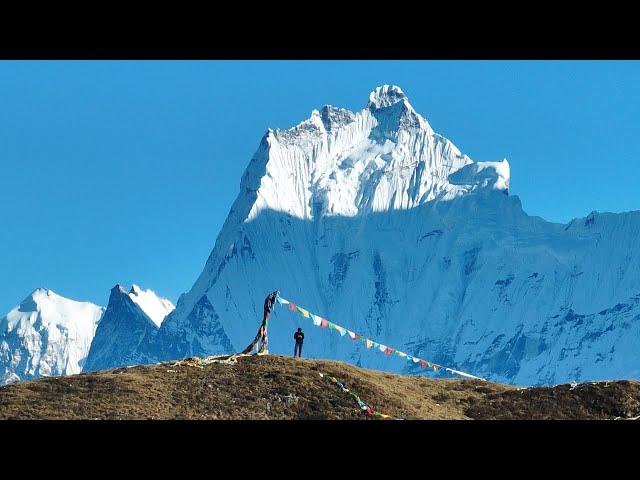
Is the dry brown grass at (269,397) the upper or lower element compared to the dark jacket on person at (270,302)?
lower

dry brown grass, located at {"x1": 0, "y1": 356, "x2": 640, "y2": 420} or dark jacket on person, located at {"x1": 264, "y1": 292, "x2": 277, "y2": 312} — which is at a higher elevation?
dark jacket on person, located at {"x1": 264, "y1": 292, "x2": 277, "y2": 312}

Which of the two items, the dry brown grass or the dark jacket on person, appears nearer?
the dry brown grass

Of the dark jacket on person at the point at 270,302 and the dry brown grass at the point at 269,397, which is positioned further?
the dark jacket on person at the point at 270,302

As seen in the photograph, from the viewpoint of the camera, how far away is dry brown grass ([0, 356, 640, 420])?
132 feet

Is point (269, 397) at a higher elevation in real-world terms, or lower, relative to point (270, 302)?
lower

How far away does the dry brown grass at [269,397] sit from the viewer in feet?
132

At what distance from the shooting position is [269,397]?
42062 millimetres

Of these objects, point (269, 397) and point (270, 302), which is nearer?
point (269, 397)
